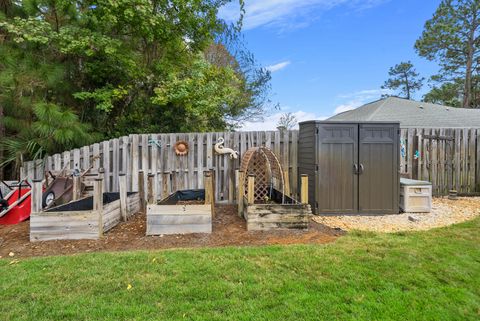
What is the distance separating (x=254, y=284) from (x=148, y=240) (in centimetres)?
186

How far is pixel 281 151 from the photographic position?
230 inches

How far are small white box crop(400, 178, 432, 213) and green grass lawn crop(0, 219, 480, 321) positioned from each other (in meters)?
1.92

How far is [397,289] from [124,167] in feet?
16.8

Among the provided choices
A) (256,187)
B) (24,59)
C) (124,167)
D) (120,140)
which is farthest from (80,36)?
(256,187)

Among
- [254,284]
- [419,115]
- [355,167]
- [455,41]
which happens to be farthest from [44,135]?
[455,41]

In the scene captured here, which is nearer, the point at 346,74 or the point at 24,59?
the point at 24,59

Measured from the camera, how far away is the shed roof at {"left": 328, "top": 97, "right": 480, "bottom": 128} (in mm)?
8836

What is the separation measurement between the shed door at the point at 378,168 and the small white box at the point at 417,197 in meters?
0.27

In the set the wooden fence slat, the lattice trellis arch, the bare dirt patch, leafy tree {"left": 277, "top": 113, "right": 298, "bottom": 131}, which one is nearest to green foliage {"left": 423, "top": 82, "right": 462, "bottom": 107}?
leafy tree {"left": 277, "top": 113, "right": 298, "bottom": 131}

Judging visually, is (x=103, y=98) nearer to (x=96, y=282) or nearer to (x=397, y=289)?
(x=96, y=282)

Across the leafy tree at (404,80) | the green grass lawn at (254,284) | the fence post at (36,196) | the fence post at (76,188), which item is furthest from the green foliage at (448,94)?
the fence post at (36,196)

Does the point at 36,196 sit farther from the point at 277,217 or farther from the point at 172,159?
the point at 277,217

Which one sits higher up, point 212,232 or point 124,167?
point 124,167

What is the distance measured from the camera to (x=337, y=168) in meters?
4.96
